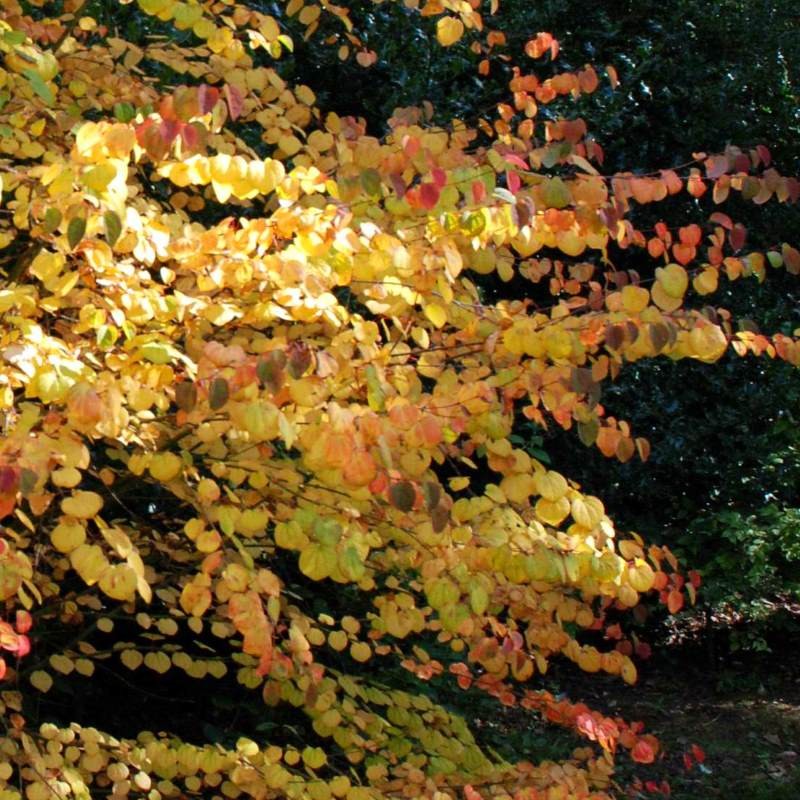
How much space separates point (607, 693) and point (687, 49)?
10.6 feet

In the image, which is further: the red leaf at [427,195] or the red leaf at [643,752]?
the red leaf at [643,752]

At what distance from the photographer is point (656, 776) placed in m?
4.97

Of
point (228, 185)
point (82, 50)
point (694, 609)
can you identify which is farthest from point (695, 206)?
point (228, 185)

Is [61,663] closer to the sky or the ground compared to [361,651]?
closer to the ground

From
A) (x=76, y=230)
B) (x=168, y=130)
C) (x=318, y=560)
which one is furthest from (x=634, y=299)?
(x=76, y=230)

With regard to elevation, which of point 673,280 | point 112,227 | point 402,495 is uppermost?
point 673,280

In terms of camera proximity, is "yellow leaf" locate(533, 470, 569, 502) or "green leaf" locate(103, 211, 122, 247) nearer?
"green leaf" locate(103, 211, 122, 247)

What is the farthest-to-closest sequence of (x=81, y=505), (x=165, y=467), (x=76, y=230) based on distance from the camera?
(x=165, y=467)
(x=81, y=505)
(x=76, y=230)

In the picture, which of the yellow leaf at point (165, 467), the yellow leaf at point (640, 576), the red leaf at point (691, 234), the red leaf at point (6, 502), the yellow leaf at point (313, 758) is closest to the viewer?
the red leaf at point (6, 502)

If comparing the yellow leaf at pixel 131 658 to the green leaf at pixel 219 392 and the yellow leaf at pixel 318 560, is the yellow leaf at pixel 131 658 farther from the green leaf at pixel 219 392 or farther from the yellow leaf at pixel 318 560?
the green leaf at pixel 219 392

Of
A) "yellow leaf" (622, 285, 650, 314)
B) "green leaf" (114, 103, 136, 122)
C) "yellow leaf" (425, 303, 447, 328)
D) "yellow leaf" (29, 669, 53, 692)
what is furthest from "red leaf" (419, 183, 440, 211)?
"yellow leaf" (29, 669, 53, 692)

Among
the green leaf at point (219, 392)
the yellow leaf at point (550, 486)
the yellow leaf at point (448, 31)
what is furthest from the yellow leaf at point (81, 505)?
the yellow leaf at point (448, 31)

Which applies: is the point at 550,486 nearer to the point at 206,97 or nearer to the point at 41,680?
the point at 206,97

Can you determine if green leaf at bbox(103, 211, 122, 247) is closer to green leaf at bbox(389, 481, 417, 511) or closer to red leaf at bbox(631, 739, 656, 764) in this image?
green leaf at bbox(389, 481, 417, 511)
